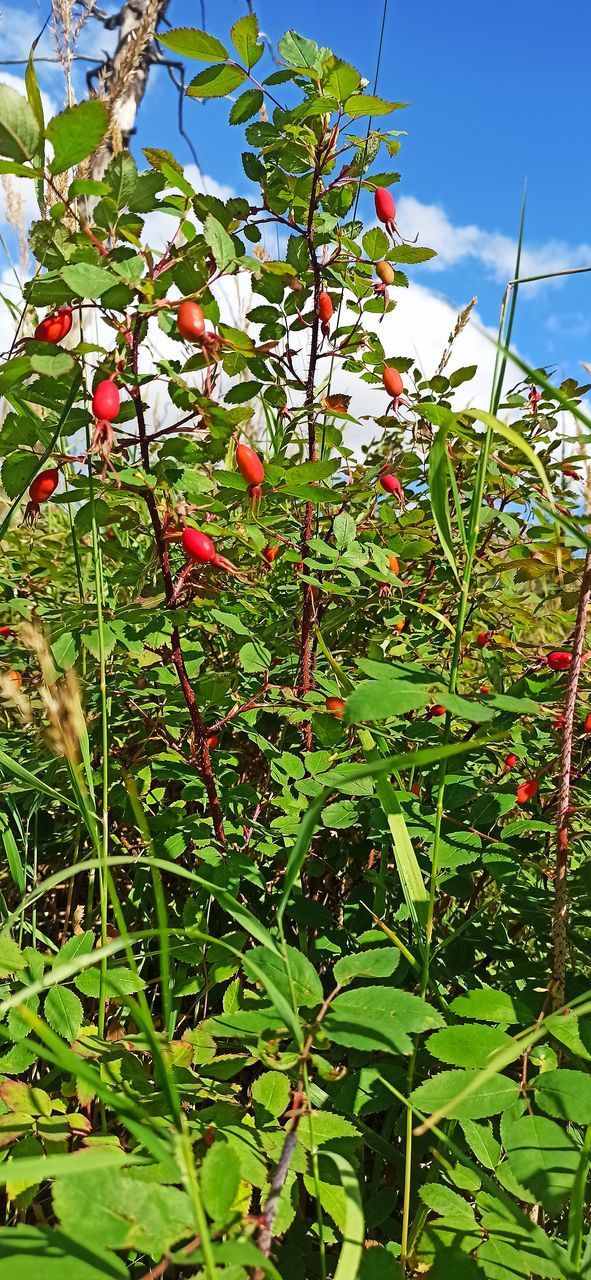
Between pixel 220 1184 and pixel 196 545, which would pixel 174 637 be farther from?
pixel 220 1184

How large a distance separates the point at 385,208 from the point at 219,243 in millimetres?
464

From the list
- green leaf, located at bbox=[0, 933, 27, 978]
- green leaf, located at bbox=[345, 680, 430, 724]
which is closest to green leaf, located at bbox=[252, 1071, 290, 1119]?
green leaf, located at bbox=[0, 933, 27, 978]

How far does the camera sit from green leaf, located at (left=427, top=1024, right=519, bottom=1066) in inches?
25.7

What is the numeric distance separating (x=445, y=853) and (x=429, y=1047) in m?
0.25

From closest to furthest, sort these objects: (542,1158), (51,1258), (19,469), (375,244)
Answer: (51,1258), (542,1158), (19,469), (375,244)

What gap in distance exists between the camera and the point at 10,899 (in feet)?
4.89

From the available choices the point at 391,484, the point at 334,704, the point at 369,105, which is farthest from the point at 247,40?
the point at 334,704

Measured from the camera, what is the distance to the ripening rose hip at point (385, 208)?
121 cm

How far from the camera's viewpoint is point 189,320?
0.84 metres

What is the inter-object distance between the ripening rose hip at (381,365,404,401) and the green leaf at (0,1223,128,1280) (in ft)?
3.69

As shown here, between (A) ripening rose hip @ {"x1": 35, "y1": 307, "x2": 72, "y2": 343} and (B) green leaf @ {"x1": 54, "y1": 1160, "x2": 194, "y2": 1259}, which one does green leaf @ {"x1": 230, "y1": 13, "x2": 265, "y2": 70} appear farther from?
(B) green leaf @ {"x1": 54, "y1": 1160, "x2": 194, "y2": 1259}

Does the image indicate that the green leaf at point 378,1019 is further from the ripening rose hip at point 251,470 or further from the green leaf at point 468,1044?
the ripening rose hip at point 251,470

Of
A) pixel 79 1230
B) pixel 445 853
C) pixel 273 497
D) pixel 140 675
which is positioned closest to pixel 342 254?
pixel 273 497

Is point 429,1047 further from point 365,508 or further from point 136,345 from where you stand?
point 365,508
